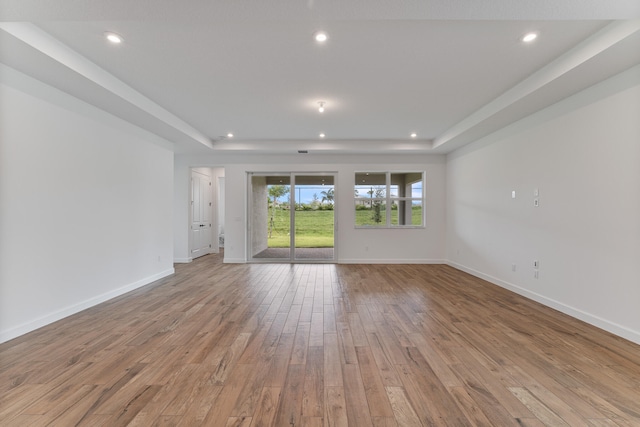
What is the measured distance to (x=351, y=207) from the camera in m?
7.00

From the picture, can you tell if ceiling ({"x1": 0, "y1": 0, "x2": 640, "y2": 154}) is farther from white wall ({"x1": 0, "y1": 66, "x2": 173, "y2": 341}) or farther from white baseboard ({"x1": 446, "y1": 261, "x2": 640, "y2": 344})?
white baseboard ({"x1": 446, "y1": 261, "x2": 640, "y2": 344})

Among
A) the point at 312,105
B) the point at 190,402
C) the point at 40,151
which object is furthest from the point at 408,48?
the point at 40,151

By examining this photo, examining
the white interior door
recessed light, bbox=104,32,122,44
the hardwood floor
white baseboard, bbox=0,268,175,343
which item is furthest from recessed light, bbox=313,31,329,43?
the white interior door

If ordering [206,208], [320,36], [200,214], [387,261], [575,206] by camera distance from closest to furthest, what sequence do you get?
1. [320,36]
2. [575,206]
3. [387,261]
4. [200,214]
5. [206,208]

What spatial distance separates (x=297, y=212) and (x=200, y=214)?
Answer: 2818 millimetres

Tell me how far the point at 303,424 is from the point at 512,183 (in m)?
4.56

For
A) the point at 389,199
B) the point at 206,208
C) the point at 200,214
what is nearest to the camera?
the point at 389,199

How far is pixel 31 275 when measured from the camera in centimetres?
294

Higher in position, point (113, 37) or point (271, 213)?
point (113, 37)

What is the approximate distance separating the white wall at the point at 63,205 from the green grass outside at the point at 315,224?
3028mm

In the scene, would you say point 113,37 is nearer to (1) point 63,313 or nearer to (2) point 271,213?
(1) point 63,313

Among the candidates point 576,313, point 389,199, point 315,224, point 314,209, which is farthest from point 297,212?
point 576,313

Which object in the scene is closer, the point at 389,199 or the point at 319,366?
the point at 319,366

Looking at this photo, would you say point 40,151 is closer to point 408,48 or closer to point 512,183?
point 408,48
